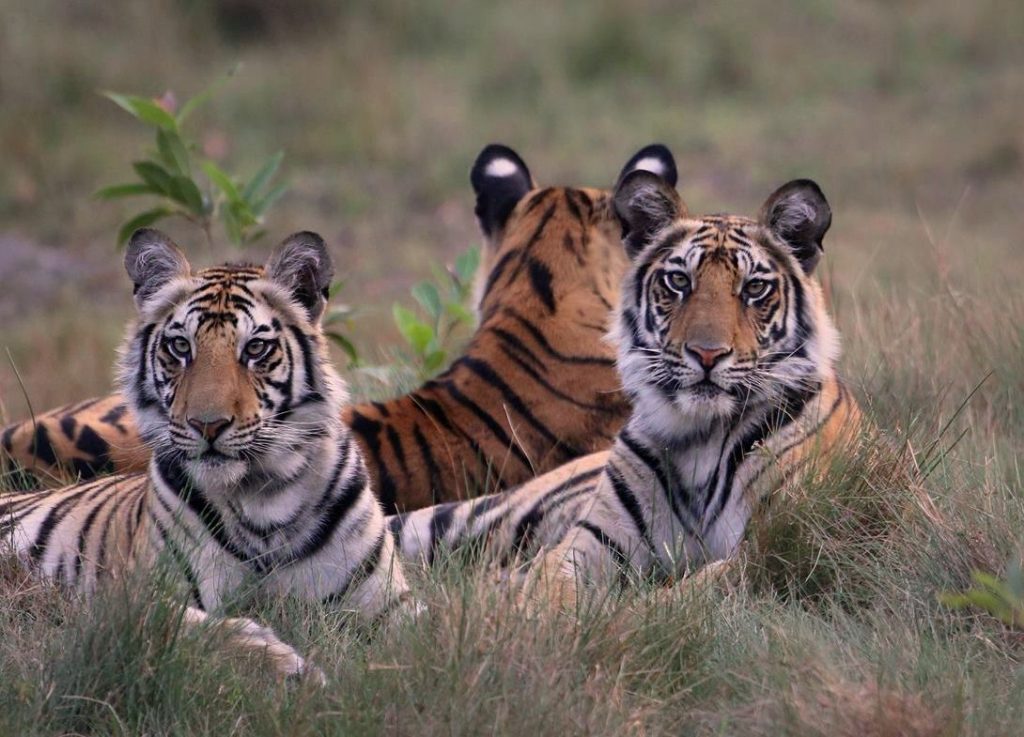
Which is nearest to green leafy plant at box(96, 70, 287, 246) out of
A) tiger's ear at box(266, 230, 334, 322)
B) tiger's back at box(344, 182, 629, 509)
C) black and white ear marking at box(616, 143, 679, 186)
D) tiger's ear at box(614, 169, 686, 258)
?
tiger's back at box(344, 182, 629, 509)

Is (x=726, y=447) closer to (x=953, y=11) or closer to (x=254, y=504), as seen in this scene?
(x=254, y=504)

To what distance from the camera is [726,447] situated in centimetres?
409

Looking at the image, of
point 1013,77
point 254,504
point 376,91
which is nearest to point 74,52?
point 376,91

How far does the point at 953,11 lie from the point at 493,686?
12290 millimetres

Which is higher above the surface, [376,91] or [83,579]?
[376,91]

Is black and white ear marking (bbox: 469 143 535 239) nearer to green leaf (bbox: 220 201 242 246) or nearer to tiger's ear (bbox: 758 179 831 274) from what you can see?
green leaf (bbox: 220 201 242 246)

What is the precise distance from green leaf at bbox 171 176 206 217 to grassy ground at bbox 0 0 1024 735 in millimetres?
1820

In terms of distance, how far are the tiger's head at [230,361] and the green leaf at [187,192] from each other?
1638 millimetres

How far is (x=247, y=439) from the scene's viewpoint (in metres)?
3.59

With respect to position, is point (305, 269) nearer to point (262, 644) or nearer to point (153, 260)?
point (153, 260)

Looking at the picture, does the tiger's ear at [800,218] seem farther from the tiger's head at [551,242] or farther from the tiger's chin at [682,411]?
the tiger's head at [551,242]

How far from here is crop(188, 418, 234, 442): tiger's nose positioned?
139 inches

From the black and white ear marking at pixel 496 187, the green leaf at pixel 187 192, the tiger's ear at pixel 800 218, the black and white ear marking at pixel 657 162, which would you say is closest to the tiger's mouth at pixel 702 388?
the tiger's ear at pixel 800 218

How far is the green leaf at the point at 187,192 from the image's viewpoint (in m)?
5.50
